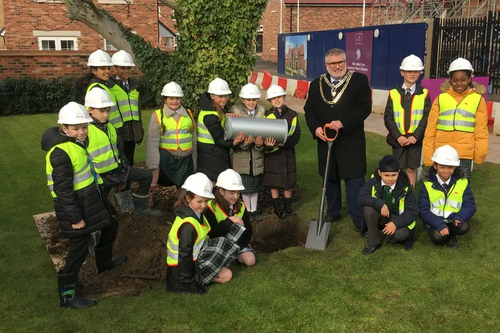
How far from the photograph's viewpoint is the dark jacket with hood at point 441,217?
552cm

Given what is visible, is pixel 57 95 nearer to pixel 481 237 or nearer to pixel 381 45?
pixel 381 45

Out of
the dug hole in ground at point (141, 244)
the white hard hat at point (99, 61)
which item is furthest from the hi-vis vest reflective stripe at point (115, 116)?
the dug hole in ground at point (141, 244)

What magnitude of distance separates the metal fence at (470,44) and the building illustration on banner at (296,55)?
10230mm

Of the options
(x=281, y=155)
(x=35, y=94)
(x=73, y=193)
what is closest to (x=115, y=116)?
(x=281, y=155)

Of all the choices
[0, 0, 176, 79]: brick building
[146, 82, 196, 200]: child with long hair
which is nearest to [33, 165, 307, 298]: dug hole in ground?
[146, 82, 196, 200]: child with long hair

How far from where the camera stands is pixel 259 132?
625cm

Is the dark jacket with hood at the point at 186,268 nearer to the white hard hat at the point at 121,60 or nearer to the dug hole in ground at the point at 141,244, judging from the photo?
the dug hole in ground at the point at 141,244

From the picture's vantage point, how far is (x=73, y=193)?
4.41 m

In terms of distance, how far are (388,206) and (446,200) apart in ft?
2.01

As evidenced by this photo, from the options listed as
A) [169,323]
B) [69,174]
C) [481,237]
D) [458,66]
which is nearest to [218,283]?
[169,323]

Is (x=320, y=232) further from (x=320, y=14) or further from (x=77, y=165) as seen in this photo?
(x=320, y=14)

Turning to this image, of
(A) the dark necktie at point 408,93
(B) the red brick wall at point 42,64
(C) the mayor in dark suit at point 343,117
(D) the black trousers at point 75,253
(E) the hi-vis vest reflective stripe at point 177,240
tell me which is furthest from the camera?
(B) the red brick wall at point 42,64

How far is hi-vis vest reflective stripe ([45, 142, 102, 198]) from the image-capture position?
441 cm

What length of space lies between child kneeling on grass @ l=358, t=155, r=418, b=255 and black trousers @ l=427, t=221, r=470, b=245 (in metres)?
0.20
